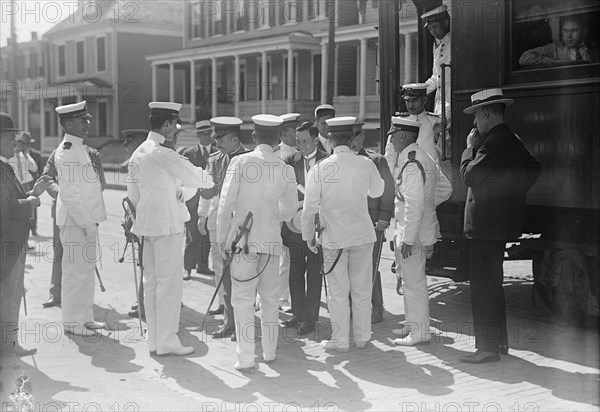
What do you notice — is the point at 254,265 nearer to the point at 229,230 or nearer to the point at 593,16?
the point at 229,230

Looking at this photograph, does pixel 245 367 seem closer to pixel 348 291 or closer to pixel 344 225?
pixel 348 291

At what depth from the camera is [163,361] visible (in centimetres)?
673

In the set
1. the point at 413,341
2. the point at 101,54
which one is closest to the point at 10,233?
the point at 413,341

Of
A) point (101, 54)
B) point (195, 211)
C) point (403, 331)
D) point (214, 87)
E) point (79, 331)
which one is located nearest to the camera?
point (403, 331)

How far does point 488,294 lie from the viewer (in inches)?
261

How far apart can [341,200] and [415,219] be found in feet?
2.28

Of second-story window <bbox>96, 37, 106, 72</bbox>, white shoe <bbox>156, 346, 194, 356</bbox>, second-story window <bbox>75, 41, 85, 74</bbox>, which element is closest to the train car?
white shoe <bbox>156, 346, 194, 356</bbox>

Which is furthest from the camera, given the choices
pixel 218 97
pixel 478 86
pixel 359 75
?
pixel 218 97

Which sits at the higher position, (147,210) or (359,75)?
(359,75)

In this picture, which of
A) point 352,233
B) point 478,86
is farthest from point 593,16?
point 352,233

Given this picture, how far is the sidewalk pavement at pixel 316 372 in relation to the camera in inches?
219

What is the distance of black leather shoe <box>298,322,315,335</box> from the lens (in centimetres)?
763

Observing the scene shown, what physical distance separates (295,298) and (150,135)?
2.27 meters

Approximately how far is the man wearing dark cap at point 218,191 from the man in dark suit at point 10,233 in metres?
1.78
